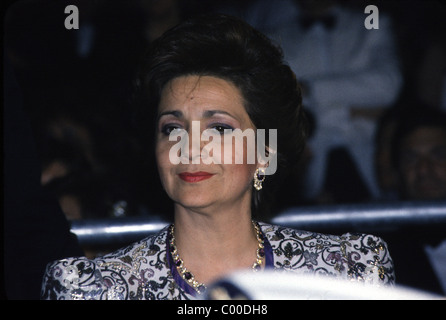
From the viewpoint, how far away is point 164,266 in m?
1.64

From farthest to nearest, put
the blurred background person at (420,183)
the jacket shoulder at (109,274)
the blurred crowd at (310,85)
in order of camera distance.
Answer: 1. the blurred crowd at (310,85)
2. the blurred background person at (420,183)
3. the jacket shoulder at (109,274)

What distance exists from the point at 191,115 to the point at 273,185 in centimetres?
39

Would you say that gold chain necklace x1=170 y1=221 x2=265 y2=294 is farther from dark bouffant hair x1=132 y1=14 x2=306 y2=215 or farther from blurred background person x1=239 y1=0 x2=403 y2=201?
blurred background person x1=239 y1=0 x2=403 y2=201

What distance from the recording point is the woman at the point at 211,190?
157cm

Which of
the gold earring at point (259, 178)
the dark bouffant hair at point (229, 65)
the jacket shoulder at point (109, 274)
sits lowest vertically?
the jacket shoulder at point (109, 274)

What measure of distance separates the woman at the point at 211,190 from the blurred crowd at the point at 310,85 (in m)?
0.79

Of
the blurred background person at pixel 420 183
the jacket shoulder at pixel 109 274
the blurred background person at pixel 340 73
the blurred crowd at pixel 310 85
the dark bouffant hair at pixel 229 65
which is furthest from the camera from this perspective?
the blurred background person at pixel 340 73

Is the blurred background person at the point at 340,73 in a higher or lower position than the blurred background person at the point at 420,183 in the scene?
higher

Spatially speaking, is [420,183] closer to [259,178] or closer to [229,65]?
[259,178]

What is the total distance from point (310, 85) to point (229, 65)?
1.59 m

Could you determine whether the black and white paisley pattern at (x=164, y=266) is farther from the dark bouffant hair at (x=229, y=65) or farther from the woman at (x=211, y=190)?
the dark bouffant hair at (x=229, y=65)

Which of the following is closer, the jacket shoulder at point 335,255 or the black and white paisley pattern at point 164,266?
the black and white paisley pattern at point 164,266

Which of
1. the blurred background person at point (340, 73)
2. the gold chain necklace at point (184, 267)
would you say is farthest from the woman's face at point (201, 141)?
the blurred background person at point (340, 73)
